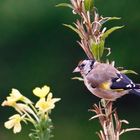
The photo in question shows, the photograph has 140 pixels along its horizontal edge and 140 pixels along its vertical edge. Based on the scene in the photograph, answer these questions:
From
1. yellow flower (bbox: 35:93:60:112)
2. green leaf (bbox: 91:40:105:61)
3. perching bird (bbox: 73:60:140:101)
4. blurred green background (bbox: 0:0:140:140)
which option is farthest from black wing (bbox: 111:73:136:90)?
blurred green background (bbox: 0:0:140:140)

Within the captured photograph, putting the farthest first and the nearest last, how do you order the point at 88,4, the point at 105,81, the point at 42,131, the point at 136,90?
the point at 105,81 < the point at 136,90 < the point at 88,4 < the point at 42,131

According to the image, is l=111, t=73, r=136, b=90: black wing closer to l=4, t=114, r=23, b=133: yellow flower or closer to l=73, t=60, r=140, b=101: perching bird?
l=73, t=60, r=140, b=101: perching bird

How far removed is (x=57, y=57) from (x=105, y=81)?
6.43m

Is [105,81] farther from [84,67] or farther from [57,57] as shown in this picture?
[57,57]

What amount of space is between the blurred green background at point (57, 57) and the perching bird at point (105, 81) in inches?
217

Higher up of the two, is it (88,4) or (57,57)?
(57,57)

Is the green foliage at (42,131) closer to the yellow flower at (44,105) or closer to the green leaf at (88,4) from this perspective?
the yellow flower at (44,105)

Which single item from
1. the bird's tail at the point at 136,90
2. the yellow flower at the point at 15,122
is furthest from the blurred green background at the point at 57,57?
the yellow flower at the point at 15,122

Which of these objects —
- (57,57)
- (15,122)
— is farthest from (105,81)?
(57,57)

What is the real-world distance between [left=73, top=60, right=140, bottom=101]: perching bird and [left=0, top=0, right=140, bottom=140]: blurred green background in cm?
552

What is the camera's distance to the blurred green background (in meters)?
8.20

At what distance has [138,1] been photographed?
841cm

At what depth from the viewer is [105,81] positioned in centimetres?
239

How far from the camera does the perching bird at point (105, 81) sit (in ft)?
7.27
